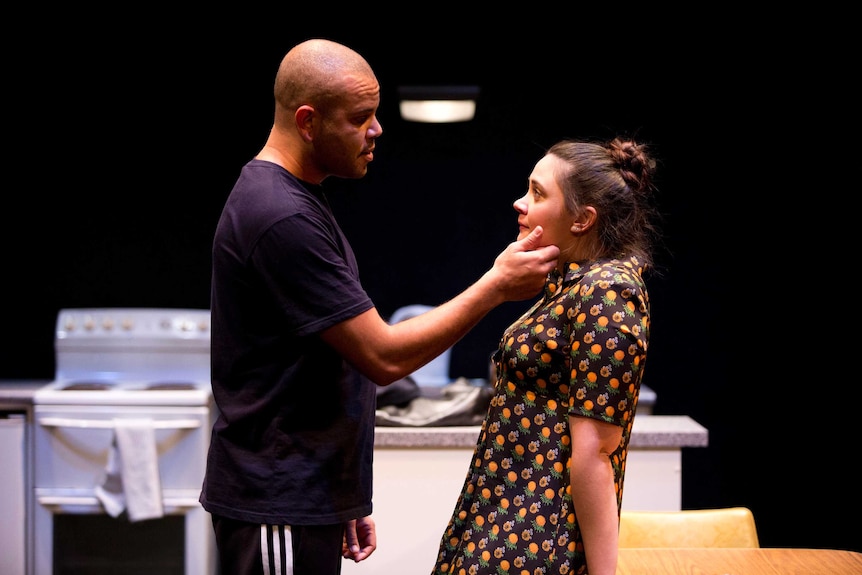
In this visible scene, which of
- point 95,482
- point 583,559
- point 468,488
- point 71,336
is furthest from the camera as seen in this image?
point 71,336

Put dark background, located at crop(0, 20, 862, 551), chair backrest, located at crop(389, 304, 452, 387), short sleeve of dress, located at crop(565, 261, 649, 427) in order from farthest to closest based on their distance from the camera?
dark background, located at crop(0, 20, 862, 551), chair backrest, located at crop(389, 304, 452, 387), short sleeve of dress, located at crop(565, 261, 649, 427)

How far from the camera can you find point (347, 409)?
1.57 metres

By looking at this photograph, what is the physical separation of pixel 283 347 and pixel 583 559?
1.87ft

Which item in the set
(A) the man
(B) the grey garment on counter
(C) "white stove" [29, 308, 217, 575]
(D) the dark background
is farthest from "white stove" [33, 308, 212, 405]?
(A) the man

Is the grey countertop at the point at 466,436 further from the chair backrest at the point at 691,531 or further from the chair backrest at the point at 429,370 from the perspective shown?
the chair backrest at the point at 429,370

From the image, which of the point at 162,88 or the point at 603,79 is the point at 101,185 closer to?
the point at 162,88

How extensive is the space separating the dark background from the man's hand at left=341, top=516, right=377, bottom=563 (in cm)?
195

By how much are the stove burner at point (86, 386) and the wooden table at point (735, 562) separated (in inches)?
83.2

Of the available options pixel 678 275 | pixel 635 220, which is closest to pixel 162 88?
pixel 678 275

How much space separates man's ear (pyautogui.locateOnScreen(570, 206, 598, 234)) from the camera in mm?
1569

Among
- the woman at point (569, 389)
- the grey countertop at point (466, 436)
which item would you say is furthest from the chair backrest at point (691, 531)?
the woman at point (569, 389)

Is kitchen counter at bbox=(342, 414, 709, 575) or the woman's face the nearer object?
the woman's face

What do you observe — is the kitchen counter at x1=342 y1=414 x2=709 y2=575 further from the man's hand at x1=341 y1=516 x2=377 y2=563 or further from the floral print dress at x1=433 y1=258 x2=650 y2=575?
the floral print dress at x1=433 y1=258 x2=650 y2=575

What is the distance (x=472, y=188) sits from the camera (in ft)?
12.3
